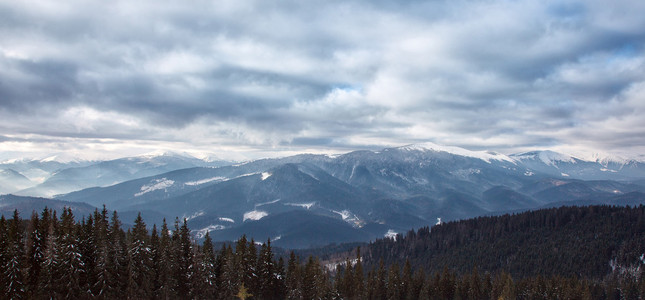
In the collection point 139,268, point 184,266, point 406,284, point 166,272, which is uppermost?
point 139,268

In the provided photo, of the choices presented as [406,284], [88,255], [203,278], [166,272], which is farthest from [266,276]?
[406,284]

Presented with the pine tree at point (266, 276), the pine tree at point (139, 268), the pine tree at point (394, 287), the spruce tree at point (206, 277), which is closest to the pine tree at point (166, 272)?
the pine tree at point (139, 268)

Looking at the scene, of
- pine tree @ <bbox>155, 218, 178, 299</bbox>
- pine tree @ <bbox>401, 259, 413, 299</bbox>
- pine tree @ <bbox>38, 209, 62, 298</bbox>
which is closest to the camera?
pine tree @ <bbox>38, 209, 62, 298</bbox>

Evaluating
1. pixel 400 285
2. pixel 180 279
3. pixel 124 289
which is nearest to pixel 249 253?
pixel 180 279

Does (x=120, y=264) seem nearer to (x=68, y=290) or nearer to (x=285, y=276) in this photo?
(x=68, y=290)

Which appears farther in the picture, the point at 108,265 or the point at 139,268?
the point at 139,268

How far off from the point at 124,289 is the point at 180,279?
43.0ft

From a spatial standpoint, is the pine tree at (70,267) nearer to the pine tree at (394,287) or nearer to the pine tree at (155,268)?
the pine tree at (155,268)

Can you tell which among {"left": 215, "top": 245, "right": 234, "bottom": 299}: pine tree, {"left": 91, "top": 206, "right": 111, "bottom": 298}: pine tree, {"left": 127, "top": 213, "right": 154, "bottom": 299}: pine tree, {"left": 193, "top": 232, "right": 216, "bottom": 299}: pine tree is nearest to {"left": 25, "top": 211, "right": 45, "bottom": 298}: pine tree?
{"left": 91, "top": 206, "right": 111, "bottom": 298}: pine tree

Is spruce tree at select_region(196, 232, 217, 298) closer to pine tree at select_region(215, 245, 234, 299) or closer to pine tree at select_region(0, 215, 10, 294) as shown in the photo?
pine tree at select_region(215, 245, 234, 299)

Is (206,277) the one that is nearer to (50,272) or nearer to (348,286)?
(50,272)

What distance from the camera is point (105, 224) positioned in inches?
3056

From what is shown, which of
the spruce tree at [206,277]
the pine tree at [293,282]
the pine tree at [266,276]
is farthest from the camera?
the pine tree at [293,282]

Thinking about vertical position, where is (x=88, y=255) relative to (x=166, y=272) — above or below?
above
